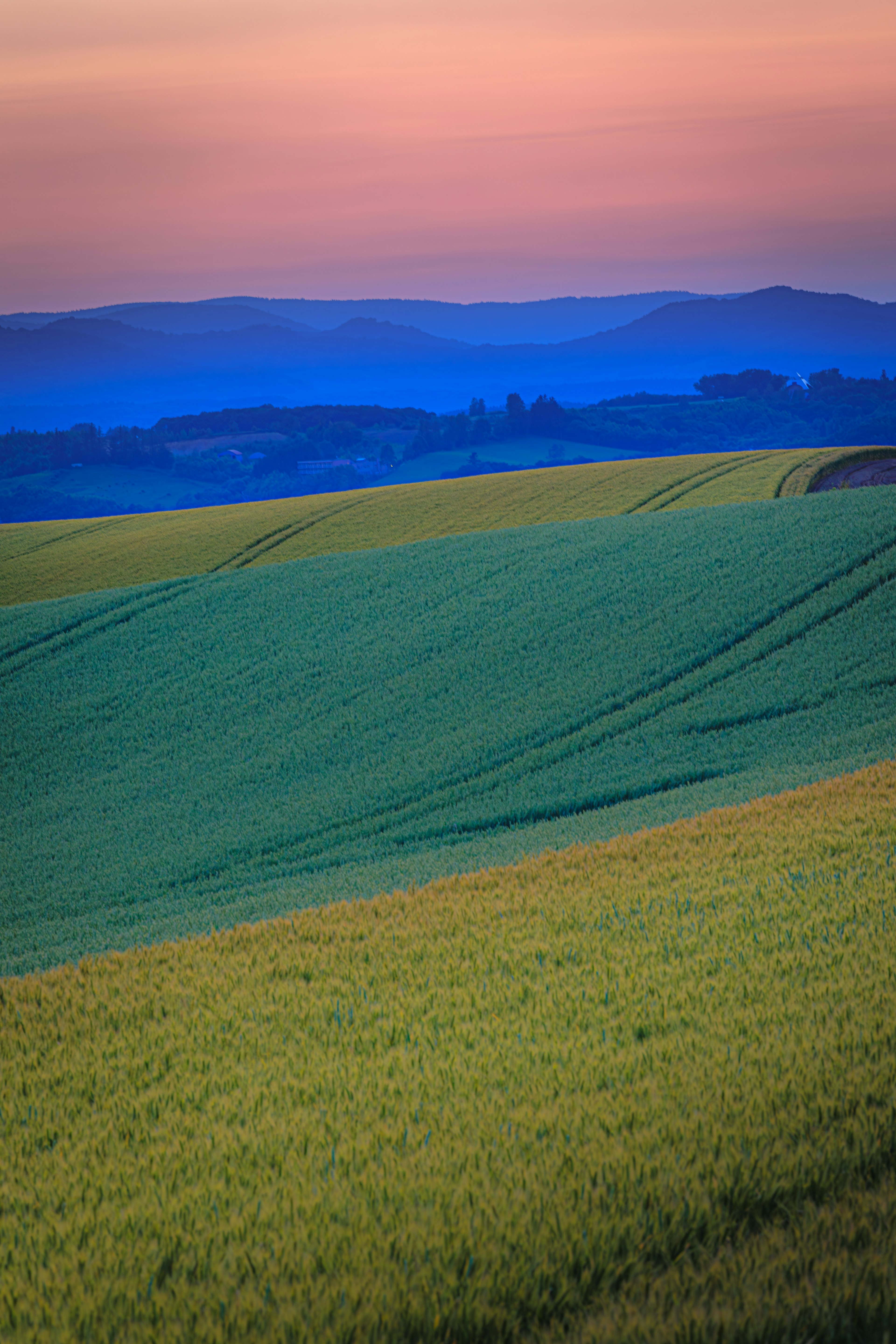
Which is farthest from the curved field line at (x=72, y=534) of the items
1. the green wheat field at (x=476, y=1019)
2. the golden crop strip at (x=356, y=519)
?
the green wheat field at (x=476, y=1019)

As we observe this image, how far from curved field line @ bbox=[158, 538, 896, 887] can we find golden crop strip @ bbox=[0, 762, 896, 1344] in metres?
7.42

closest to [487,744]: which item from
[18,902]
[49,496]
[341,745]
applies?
[341,745]

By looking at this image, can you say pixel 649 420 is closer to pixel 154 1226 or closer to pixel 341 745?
pixel 341 745

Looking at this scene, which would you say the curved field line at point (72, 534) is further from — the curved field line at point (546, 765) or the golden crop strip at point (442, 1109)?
the golden crop strip at point (442, 1109)

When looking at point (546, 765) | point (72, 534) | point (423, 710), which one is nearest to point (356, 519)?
point (72, 534)

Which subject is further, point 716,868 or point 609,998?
point 716,868

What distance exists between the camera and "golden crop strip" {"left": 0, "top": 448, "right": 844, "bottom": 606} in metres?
49.9

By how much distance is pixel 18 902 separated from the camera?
49.1 ft

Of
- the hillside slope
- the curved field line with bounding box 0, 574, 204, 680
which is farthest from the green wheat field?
the curved field line with bounding box 0, 574, 204, 680

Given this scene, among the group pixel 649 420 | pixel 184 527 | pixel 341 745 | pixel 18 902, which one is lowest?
pixel 18 902

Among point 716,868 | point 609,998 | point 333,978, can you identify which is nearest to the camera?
point 609,998

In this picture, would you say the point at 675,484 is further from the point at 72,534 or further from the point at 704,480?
the point at 72,534

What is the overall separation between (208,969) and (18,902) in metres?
9.28

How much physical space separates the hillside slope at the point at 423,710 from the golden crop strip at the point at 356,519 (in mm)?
15081
